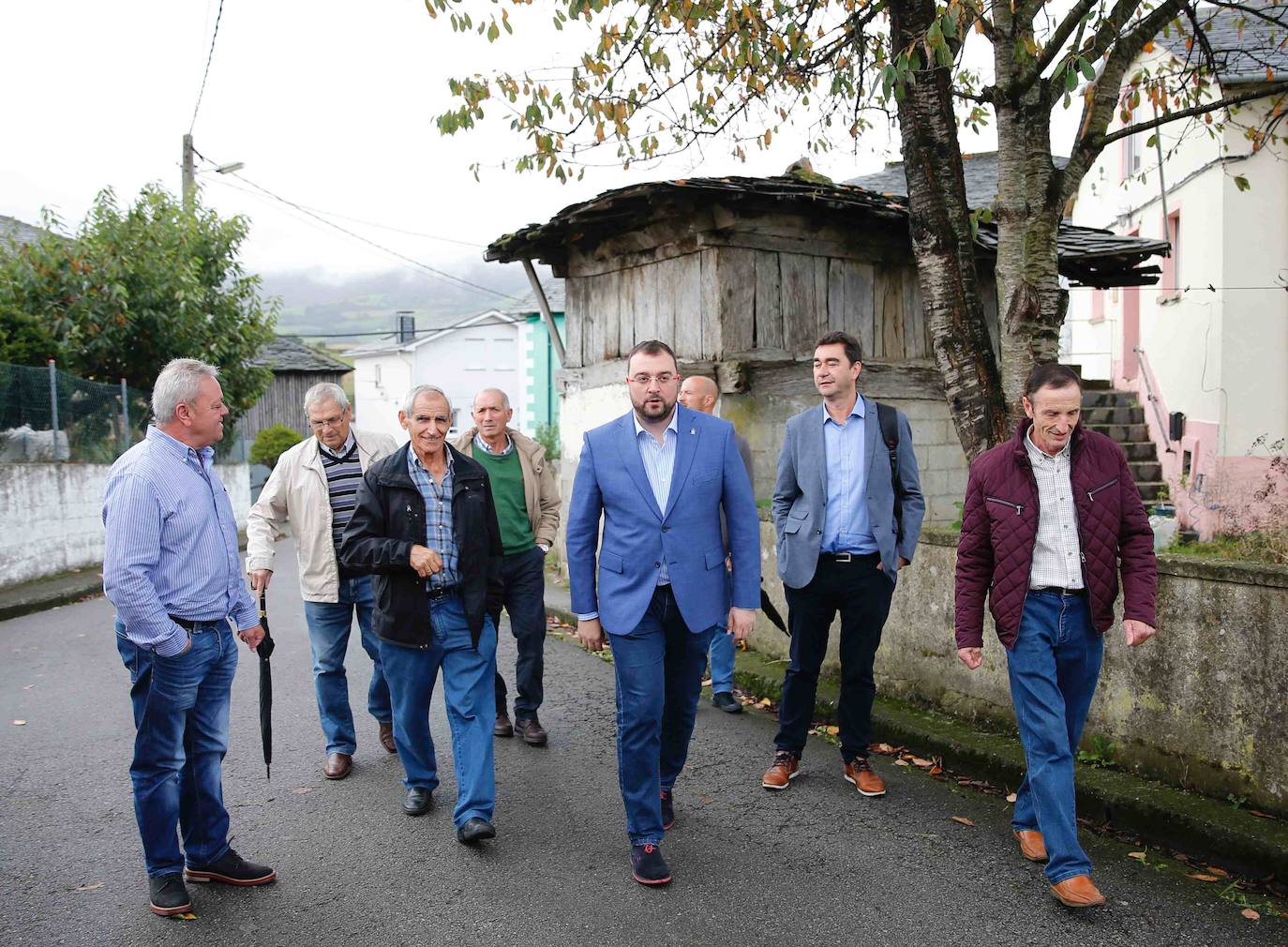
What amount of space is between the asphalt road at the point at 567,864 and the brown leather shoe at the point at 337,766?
0.07 meters

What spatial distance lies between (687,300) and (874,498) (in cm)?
567

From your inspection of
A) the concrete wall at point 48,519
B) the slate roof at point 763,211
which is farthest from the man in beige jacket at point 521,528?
the concrete wall at point 48,519

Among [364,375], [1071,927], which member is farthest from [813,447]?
[364,375]

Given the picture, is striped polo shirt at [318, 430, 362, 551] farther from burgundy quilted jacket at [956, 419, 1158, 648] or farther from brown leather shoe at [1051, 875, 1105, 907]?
brown leather shoe at [1051, 875, 1105, 907]

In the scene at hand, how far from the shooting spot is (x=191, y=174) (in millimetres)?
21016

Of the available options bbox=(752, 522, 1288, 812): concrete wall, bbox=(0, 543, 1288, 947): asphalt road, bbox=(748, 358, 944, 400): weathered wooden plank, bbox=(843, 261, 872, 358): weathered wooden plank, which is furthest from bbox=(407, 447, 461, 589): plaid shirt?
bbox=(843, 261, 872, 358): weathered wooden plank

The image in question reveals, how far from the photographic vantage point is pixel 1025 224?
629 centimetres

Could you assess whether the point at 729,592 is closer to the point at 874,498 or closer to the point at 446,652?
the point at 874,498

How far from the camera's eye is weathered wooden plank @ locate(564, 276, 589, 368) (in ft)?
39.8

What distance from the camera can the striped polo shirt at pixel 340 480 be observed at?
5734mm

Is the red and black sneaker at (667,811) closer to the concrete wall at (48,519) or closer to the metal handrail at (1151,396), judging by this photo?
the concrete wall at (48,519)

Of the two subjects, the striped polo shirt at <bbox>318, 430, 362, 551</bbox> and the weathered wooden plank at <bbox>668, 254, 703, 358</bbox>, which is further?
the weathered wooden plank at <bbox>668, 254, 703, 358</bbox>

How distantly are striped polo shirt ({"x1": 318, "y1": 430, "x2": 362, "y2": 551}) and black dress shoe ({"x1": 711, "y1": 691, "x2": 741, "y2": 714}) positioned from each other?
A: 268 cm

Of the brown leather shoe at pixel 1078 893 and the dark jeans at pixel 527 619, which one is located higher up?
the dark jeans at pixel 527 619
